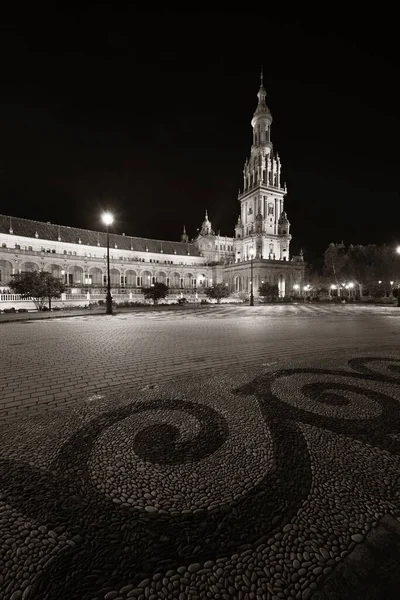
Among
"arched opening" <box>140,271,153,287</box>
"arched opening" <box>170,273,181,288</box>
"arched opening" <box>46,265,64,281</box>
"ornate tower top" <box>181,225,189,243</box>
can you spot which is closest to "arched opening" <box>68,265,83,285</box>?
"arched opening" <box>46,265,64,281</box>

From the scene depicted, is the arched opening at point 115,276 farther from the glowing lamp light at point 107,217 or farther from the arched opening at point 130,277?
the glowing lamp light at point 107,217

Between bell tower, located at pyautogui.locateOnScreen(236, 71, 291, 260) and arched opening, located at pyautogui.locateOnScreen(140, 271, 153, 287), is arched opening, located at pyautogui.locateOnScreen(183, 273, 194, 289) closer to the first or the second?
arched opening, located at pyautogui.locateOnScreen(140, 271, 153, 287)

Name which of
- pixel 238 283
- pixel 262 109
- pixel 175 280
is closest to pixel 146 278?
pixel 175 280

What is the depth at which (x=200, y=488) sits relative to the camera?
2.27 meters

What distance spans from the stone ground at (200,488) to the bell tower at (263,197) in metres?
78.1

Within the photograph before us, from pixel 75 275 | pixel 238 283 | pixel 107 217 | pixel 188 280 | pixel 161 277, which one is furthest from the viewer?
pixel 188 280

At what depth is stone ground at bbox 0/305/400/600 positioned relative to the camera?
5.05 feet

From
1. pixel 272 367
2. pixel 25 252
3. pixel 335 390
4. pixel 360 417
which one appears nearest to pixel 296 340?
pixel 272 367

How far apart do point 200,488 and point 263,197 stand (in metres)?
86.9

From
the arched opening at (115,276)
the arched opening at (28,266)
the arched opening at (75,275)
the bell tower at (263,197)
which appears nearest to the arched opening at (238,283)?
the bell tower at (263,197)

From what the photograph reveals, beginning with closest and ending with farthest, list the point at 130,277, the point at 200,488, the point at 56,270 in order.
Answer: the point at 200,488, the point at 56,270, the point at 130,277

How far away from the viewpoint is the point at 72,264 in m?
65.7

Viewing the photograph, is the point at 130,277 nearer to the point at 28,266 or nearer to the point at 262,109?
the point at 28,266

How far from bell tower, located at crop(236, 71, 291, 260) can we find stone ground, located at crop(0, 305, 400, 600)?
78.1 metres
